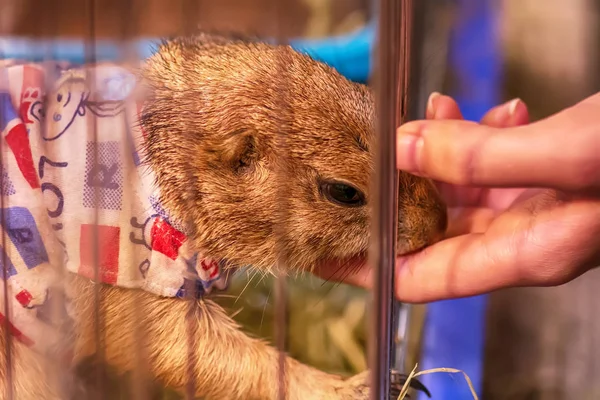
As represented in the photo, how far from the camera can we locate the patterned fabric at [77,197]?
63 cm

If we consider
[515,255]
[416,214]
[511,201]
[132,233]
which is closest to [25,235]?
[132,233]

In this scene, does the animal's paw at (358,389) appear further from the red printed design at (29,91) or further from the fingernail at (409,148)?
the red printed design at (29,91)

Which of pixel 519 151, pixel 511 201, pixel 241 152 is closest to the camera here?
pixel 519 151

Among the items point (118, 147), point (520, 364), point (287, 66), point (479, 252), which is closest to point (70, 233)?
point (118, 147)

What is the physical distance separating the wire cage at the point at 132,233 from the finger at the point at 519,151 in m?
0.08

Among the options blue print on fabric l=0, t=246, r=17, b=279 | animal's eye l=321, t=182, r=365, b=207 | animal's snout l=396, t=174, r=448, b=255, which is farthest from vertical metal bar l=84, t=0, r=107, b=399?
animal's snout l=396, t=174, r=448, b=255

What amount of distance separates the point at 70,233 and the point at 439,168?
1.49 ft

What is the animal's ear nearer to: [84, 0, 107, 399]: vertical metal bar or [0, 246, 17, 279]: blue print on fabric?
[84, 0, 107, 399]: vertical metal bar

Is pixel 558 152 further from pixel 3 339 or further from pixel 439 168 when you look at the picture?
pixel 3 339

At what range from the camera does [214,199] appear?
705mm

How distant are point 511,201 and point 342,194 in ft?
1.23

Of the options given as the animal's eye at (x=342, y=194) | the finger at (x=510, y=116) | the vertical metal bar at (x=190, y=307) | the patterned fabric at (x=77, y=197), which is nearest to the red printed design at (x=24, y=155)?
the patterned fabric at (x=77, y=197)

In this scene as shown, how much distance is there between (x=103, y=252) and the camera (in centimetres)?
63

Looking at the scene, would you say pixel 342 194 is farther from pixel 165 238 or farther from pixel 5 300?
pixel 5 300
